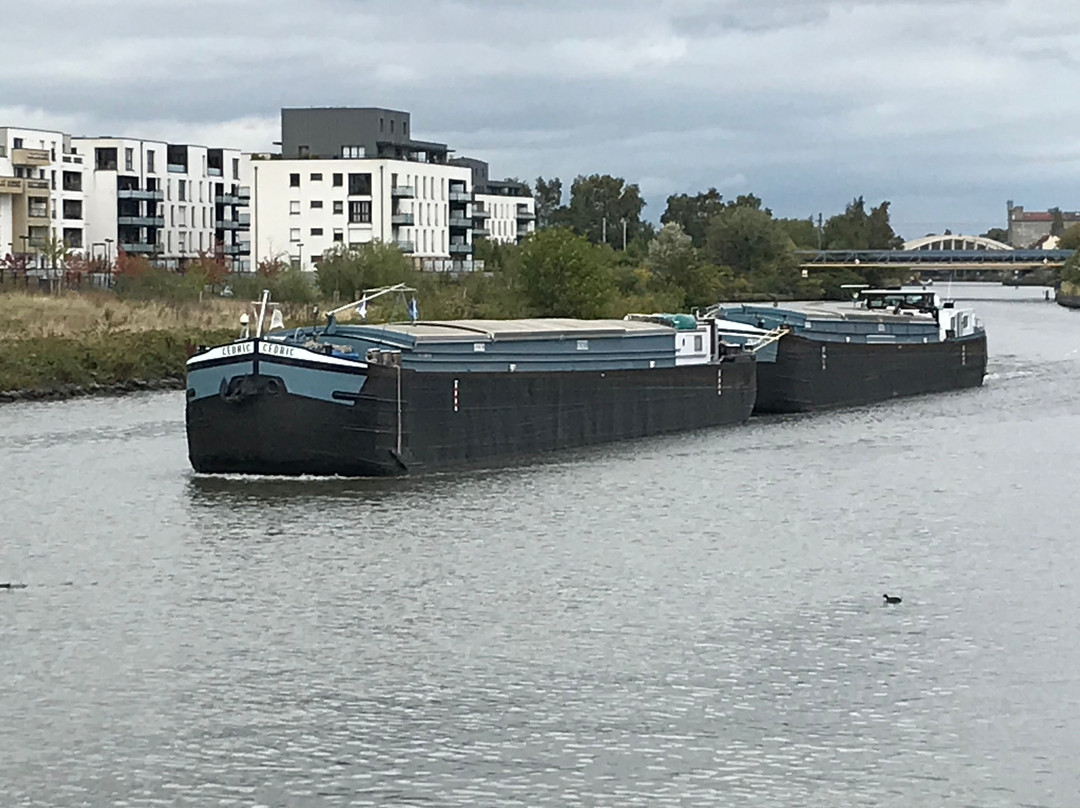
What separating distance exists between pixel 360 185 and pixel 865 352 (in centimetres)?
5985

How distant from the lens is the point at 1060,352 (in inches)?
3216

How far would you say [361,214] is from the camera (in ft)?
371

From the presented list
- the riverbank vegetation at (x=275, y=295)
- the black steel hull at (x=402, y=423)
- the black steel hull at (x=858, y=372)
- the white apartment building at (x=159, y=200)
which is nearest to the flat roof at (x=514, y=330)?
the black steel hull at (x=402, y=423)

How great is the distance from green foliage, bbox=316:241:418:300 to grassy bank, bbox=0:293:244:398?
11.1 metres

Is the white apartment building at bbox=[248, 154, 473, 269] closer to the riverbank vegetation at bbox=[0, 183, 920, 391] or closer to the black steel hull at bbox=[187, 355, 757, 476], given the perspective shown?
the riverbank vegetation at bbox=[0, 183, 920, 391]

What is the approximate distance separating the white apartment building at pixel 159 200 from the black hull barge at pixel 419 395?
71826 millimetres

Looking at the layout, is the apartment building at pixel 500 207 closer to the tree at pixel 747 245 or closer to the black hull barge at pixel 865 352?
the tree at pixel 747 245

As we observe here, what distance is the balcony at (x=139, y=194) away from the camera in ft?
393

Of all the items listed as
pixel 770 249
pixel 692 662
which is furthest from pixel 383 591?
pixel 770 249

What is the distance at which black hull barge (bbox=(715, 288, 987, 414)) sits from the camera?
177 feet

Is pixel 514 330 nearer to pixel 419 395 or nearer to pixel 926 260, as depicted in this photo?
pixel 419 395

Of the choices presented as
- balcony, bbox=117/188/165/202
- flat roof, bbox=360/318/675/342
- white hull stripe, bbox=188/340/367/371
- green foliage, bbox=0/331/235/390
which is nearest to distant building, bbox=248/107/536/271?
balcony, bbox=117/188/165/202

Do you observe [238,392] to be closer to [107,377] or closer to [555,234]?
[107,377]

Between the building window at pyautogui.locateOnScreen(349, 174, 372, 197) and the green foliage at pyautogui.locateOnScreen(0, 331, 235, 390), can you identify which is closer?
the green foliage at pyautogui.locateOnScreen(0, 331, 235, 390)
